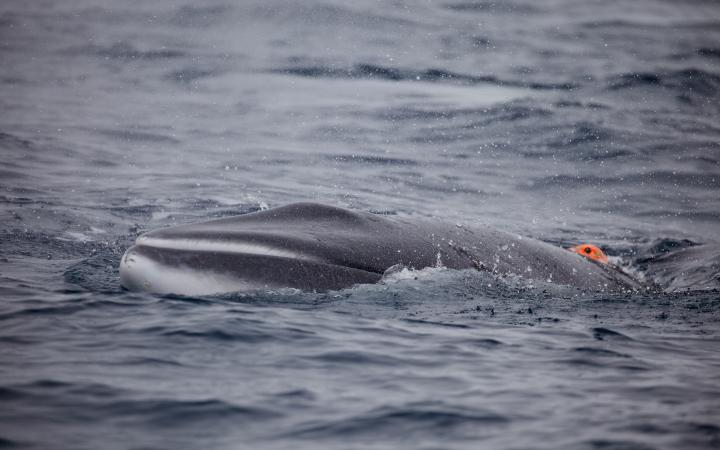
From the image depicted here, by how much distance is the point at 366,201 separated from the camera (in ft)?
56.2

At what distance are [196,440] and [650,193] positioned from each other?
53.7 ft

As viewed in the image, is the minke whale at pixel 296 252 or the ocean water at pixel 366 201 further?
the minke whale at pixel 296 252

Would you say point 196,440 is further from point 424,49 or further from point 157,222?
point 424,49

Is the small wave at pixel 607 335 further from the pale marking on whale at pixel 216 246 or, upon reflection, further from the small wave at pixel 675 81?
the small wave at pixel 675 81

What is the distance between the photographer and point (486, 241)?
9.51 metres

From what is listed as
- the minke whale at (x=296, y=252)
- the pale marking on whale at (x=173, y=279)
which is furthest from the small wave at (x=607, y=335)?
the pale marking on whale at (x=173, y=279)

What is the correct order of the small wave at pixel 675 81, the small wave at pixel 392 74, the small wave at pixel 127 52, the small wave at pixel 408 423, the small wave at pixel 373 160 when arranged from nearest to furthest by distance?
1. the small wave at pixel 408 423
2. the small wave at pixel 373 160
3. the small wave at pixel 675 81
4. the small wave at pixel 392 74
5. the small wave at pixel 127 52

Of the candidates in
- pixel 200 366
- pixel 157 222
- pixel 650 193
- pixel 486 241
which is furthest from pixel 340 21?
pixel 200 366

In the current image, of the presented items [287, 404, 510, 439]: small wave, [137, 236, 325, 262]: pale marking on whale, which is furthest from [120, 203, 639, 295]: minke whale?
[287, 404, 510, 439]: small wave

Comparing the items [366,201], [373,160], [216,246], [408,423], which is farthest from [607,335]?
[373,160]

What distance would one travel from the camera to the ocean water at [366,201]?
5805mm

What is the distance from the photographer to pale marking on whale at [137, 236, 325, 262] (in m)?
7.57

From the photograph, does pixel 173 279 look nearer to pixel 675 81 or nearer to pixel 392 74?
pixel 392 74

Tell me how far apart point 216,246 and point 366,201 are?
31.6 ft
